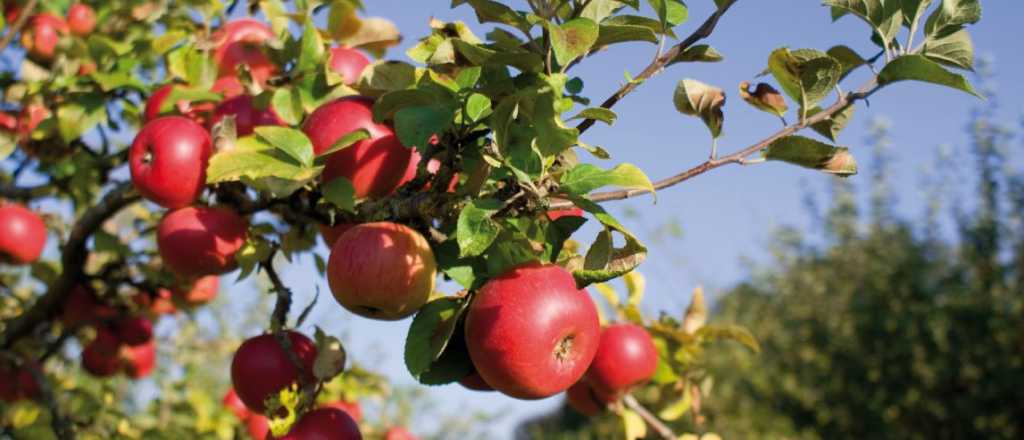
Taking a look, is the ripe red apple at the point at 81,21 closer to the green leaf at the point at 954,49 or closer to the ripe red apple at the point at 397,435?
the ripe red apple at the point at 397,435

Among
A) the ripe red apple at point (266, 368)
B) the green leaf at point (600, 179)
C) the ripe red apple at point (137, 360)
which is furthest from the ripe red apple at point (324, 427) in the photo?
the ripe red apple at point (137, 360)

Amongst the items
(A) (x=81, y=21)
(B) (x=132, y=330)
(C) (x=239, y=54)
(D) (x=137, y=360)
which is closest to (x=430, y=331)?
(C) (x=239, y=54)

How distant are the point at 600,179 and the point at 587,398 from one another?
33.5 inches

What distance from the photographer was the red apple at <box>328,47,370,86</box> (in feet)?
5.04

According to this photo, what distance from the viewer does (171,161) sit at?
1.38 m

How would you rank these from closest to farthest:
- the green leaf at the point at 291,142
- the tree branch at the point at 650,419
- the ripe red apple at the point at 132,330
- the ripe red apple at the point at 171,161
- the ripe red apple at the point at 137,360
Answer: the green leaf at the point at 291,142 < the ripe red apple at the point at 171,161 < the tree branch at the point at 650,419 < the ripe red apple at the point at 132,330 < the ripe red apple at the point at 137,360

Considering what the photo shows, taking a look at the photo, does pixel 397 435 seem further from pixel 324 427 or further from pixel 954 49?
pixel 954 49

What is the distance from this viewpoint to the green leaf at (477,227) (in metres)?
0.94

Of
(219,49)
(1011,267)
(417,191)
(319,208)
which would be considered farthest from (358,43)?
(1011,267)

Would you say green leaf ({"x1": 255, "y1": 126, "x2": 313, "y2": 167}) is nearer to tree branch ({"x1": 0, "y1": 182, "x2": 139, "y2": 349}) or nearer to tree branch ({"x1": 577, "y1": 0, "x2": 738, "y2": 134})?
tree branch ({"x1": 577, "y1": 0, "x2": 738, "y2": 134})

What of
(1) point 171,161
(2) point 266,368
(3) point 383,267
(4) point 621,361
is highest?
(3) point 383,267

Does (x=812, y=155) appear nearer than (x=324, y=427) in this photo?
Yes

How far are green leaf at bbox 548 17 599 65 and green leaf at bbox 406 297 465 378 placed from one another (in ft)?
1.08

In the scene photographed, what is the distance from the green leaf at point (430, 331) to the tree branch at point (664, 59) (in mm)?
274
